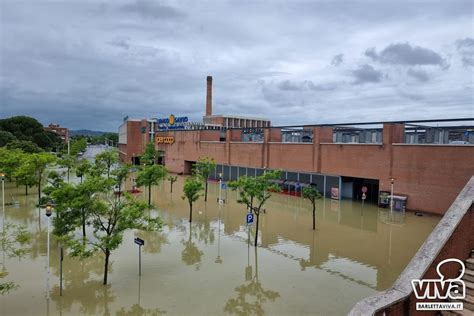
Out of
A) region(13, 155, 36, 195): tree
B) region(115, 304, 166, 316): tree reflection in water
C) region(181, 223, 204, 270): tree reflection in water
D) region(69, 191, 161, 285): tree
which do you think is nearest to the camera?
region(115, 304, 166, 316): tree reflection in water

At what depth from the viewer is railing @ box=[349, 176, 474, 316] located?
22.3ft

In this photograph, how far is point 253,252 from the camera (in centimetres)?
1703

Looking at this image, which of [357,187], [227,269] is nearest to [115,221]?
[227,269]

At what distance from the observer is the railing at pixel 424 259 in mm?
6785

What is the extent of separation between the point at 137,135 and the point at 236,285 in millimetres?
66853

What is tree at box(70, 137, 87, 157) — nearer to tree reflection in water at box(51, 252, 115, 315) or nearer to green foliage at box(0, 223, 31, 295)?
green foliage at box(0, 223, 31, 295)

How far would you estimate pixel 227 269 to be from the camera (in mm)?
14773

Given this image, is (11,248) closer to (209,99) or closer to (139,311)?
(139,311)

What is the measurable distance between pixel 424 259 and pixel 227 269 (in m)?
8.45

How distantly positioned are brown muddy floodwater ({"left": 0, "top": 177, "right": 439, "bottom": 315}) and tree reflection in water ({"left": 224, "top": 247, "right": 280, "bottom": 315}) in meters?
0.03

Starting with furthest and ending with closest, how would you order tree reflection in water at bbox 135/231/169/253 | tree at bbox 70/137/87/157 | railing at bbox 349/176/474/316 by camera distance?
1. tree at bbox 70/137/87/157
2. tree reflection in water at bbox 135/231/169/253
3. railing at bbox 349/176/474/316

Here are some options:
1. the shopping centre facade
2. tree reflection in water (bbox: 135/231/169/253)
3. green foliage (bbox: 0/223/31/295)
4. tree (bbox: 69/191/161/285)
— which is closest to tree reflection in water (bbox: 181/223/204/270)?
tree reflection in water (bbox: 135/231/169/253)

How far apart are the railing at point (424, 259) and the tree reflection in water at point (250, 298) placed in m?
4.98

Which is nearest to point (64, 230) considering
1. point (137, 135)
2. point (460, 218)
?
point (460, 218)
